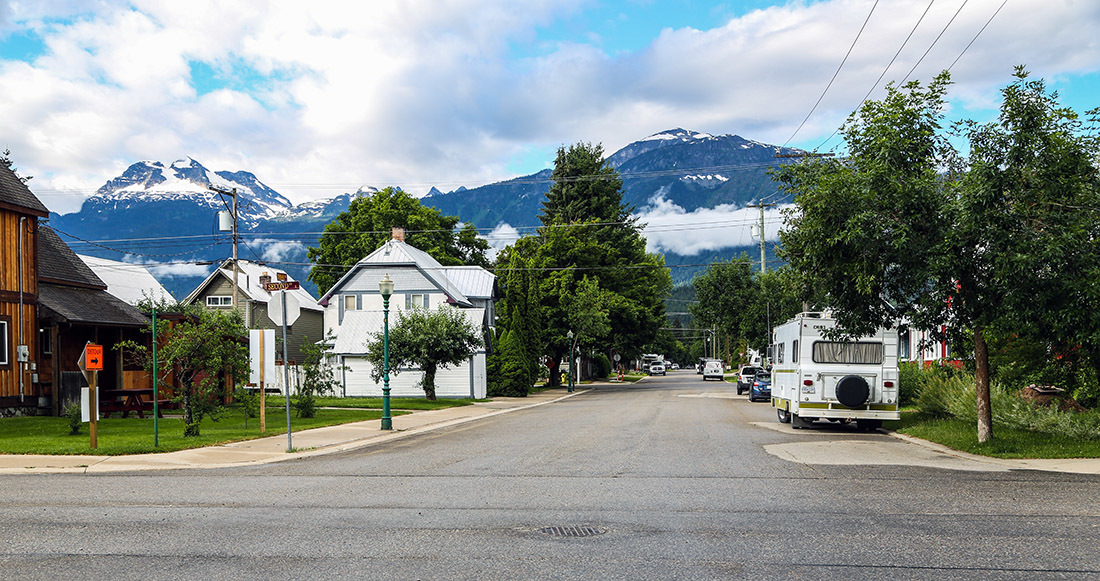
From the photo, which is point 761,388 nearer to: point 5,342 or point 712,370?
point 5,342

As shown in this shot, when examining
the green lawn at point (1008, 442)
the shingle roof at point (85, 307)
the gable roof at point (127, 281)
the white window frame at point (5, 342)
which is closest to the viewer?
the green lawn at point (1008, 442)

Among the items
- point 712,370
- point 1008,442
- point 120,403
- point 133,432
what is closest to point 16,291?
point 120,403

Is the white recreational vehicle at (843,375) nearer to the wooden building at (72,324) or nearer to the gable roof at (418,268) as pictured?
the wooden building at (72,324)

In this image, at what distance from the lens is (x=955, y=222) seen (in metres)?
15.5

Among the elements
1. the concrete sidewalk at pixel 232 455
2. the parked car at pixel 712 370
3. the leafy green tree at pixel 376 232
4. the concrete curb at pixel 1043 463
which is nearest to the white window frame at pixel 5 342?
the concrete sidewalk at pixel 232 455

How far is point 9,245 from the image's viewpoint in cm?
2647

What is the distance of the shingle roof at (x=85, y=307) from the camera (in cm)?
2780

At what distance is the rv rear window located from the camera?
72.6ft

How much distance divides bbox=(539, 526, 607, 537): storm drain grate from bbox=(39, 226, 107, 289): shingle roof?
27121 millimetres

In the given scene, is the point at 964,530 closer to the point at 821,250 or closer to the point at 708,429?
the point at 821,250

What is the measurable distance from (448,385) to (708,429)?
2336cm

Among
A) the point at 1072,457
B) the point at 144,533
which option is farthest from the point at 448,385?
the point at 144,533

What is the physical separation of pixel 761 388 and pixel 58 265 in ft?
97.5

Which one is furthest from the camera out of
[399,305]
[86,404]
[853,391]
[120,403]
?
[399,305]
